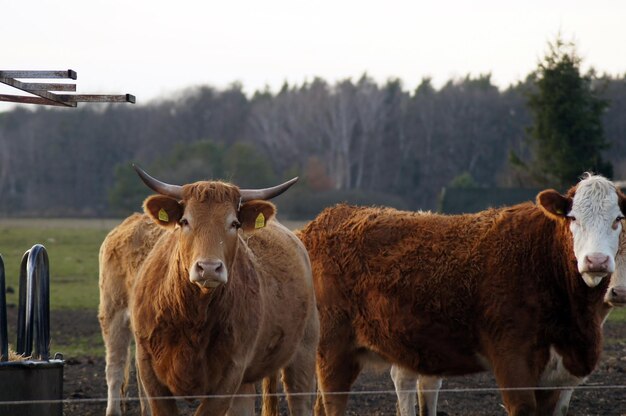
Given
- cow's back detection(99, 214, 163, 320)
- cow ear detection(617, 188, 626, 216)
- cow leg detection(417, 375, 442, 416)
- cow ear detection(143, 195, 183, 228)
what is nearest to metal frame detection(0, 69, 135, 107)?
cow ear detection(143, 195, 183, 228)

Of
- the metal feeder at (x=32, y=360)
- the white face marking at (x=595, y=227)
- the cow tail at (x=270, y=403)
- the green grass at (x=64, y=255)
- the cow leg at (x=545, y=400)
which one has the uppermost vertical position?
the white face marking at (x=595, y=227)

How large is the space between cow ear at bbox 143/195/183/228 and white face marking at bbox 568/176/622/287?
2.94 metres

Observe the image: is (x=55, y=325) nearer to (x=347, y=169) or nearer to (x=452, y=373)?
(x=452, y=373)

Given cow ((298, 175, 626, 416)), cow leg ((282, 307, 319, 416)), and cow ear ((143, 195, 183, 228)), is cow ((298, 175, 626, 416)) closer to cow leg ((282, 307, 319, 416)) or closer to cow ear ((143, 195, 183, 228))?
cow leg ((282, 307, 319, 416))

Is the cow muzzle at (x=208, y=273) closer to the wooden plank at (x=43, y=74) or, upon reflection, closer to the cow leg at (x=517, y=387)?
the wooden plank at (x=43, y=74)

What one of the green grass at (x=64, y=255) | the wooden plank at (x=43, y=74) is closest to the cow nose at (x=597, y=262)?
the wooden plank at (x=43, y=74)

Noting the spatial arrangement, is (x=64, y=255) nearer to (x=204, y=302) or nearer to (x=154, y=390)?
(x=154, y=390)

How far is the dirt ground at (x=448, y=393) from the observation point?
428 inches

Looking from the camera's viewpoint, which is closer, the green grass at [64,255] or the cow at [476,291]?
the cow at [476,291]

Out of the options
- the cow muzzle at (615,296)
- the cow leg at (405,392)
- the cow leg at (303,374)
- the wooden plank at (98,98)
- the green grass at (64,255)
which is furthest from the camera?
the green grass at (64,255)

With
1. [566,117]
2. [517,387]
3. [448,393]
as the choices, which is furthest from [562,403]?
[566,117]

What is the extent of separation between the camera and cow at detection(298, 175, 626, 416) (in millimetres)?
8078

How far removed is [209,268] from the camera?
668 cm

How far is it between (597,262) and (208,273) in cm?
289
